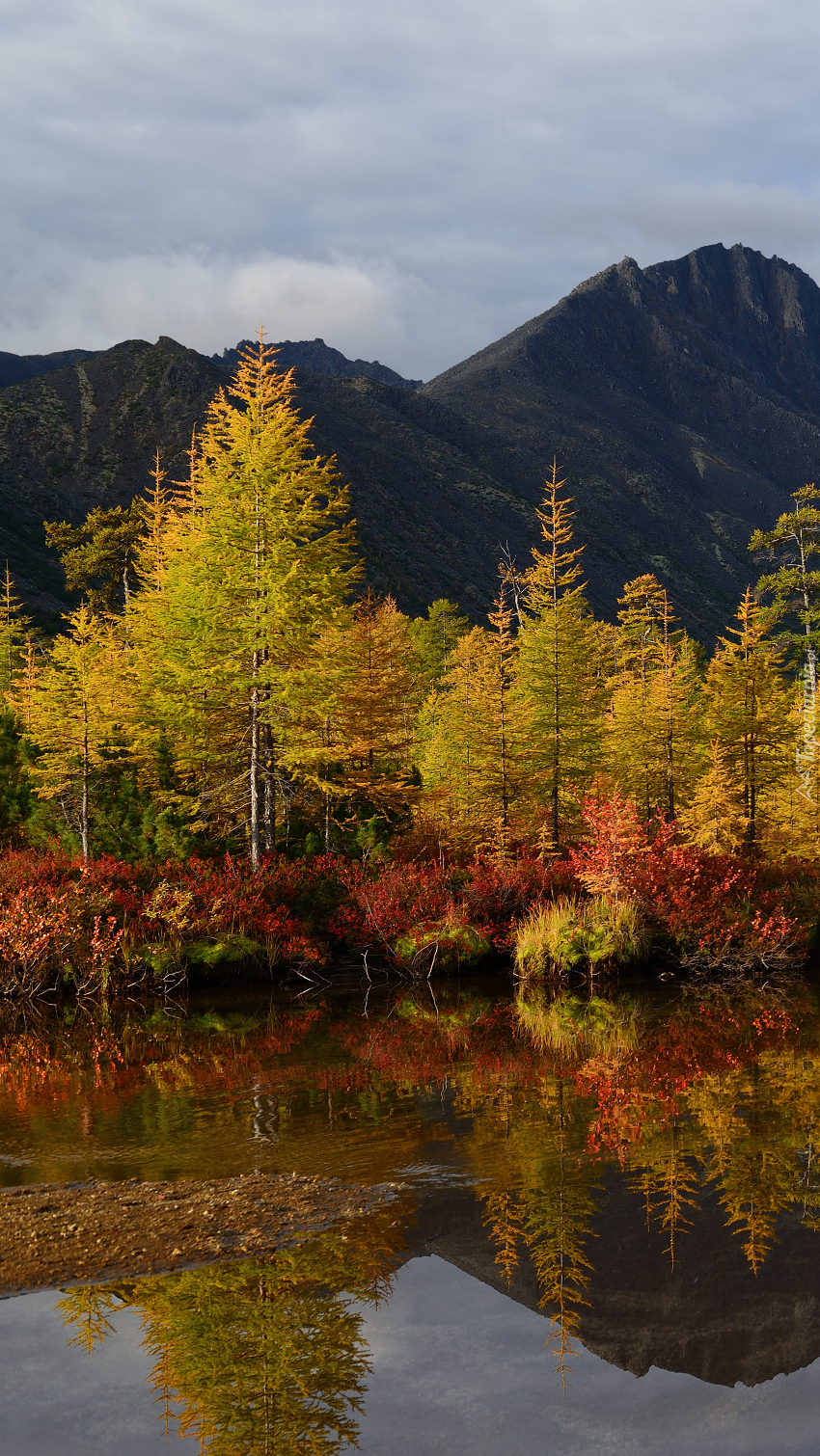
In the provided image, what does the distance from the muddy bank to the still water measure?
248mm

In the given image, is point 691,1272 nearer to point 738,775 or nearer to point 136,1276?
point 136,1276

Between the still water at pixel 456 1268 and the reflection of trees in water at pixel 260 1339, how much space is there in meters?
0.02

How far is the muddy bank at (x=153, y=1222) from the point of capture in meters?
7.81

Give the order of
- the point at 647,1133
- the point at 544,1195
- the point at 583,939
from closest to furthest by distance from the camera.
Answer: the point at 544,1195
the point at 647,1133
the point at 583,939

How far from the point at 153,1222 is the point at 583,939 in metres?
14.4

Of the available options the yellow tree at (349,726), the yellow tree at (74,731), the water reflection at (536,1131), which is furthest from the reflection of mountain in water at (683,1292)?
the yellow tree at (74,731)

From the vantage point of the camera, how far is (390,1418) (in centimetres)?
631

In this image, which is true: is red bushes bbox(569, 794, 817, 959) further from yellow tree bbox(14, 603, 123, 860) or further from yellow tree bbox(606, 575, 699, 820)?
yellow tree bbox(14, 603, 123, 860)

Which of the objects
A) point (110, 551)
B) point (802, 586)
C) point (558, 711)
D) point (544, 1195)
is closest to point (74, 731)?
point (558, 711)

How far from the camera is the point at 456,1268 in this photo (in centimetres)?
830

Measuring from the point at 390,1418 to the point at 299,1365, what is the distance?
2.23ft

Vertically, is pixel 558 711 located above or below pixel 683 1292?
above

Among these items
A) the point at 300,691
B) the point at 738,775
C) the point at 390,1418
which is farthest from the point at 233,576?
the point at 390,1418

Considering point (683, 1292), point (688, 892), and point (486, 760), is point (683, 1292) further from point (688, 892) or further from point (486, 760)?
point (486, 760)
